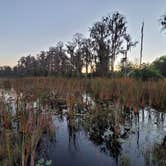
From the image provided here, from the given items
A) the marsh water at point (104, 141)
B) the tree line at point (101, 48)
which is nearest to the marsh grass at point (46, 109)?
the marsh water at point (104, 141)

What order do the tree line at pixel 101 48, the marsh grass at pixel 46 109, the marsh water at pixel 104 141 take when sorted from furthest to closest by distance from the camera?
the tree line at pixel 101 48
the marsh water at pixel 104 141
the marsh grass at pixel 46 109

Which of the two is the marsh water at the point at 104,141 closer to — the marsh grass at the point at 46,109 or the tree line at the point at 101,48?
the marsh grass at the point at 46,109

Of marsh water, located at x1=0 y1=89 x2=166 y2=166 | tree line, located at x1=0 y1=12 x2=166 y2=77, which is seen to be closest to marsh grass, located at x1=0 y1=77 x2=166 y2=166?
marsh water, located at x1=0 y1=89 x2=166 y2=166

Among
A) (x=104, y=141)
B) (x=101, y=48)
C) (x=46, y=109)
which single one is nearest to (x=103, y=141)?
(x=104, y=141)

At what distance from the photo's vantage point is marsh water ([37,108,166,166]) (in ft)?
12.5

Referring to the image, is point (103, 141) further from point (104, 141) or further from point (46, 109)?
point (46, 109)

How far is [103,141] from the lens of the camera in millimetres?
4531

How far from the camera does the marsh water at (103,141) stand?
3801 mm

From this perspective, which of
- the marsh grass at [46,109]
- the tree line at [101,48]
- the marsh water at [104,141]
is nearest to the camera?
the marsh grass at [46,109]

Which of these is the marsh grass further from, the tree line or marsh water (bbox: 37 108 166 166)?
the tree line

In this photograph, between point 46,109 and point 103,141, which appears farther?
point 46,109

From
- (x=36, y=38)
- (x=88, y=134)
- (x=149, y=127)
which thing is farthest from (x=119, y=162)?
(x=36, y=38)

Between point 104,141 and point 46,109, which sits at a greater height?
point 46,109

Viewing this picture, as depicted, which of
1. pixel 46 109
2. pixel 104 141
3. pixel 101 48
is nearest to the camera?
pixel 104 141
